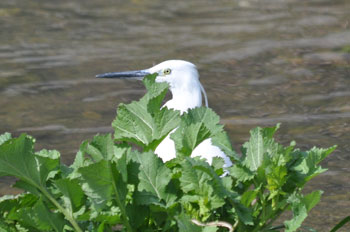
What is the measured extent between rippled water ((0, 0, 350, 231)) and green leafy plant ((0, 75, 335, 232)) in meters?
2.11

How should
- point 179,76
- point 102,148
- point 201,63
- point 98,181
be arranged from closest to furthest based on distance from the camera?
point 98,181, point 102,148, point 179,76, point 201,63

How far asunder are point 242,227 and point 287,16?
25.3 feet

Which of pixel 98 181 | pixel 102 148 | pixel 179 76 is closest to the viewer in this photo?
pixel 98 181

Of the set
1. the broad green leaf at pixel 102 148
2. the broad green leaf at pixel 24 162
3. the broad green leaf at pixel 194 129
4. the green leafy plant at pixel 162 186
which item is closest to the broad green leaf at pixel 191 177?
the green leafy plant at pixel 162 186

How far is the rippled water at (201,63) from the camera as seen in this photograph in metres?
6.09

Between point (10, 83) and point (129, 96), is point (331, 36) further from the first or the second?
point (10, 83)

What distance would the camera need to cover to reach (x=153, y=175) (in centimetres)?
219

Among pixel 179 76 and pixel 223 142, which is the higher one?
pixel 223 142

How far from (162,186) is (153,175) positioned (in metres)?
0.04

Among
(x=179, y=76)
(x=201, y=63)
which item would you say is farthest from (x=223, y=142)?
(x=201, y=63)

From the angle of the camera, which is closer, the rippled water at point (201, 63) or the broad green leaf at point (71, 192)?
the broad green leaf at point (71, 192)

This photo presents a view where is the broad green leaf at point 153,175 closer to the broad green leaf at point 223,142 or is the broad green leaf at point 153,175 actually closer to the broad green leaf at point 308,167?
the broad green leaf at point 223,142

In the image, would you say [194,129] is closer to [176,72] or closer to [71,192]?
[71,192]

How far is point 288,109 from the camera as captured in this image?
21.8 ft
